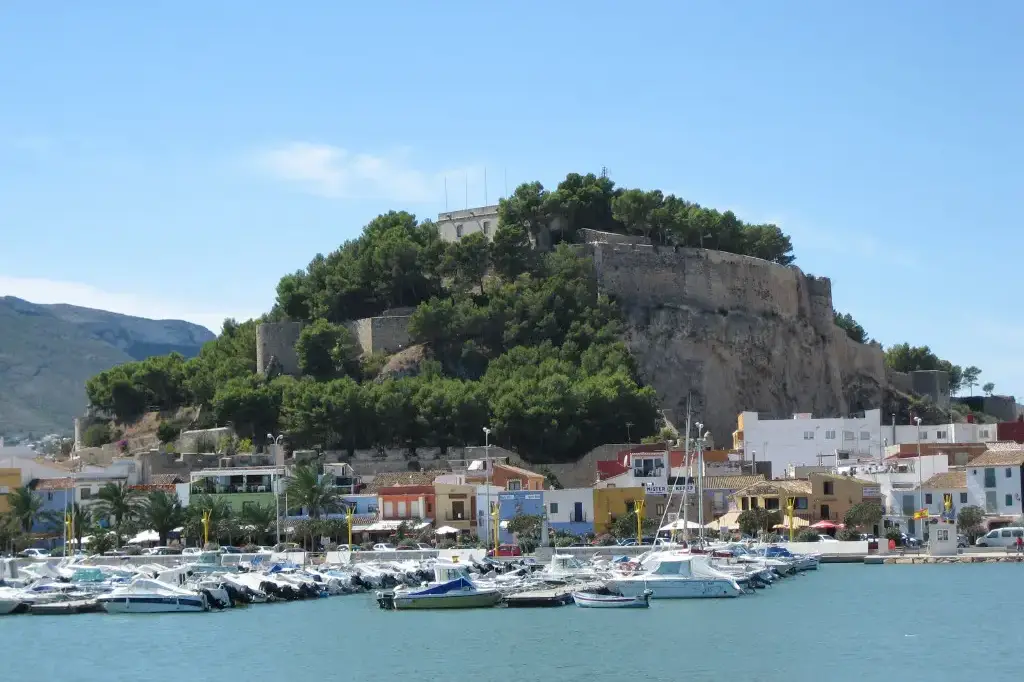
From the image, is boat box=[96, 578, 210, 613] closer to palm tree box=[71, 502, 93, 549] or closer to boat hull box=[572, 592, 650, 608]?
boat hull box=[572, 592, 650, 608]

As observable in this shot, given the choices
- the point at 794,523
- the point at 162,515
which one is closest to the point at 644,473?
the point at 794,523

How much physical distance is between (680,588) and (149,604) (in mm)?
13941

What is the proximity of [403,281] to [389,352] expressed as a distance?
170 inches

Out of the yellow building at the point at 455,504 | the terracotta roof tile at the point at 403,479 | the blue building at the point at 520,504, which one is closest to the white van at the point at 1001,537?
the blue building at the point at 520,504

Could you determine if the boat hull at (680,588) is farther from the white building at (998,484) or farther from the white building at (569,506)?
the white building at (998,484)

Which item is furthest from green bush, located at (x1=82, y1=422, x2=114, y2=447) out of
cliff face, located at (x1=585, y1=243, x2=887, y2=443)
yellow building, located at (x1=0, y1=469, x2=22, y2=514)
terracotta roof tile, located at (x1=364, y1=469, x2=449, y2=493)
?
cliff face, located at (x1=585, y1=243, x2=887, y2=443)

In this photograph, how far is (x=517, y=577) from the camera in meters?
51.1

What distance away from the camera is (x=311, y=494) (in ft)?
221

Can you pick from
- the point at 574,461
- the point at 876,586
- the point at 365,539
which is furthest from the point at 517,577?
the point at 574,461

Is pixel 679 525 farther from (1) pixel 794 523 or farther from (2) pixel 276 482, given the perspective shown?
(2) pixel 276 482

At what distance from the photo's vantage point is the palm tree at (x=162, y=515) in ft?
213

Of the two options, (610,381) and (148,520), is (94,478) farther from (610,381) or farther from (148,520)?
(610,381)

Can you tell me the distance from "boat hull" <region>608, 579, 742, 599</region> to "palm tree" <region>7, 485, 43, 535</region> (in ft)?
94.5

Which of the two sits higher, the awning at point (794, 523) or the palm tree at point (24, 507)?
the palm tree at point (24, 507)
